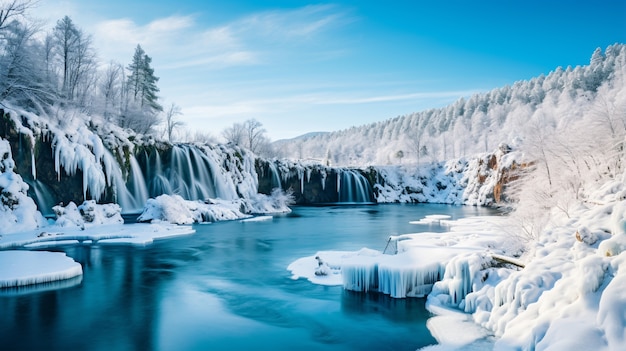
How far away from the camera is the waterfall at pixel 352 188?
54.6 meters

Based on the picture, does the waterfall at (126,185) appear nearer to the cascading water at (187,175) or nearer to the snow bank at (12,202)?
the cascading water at (187,175)

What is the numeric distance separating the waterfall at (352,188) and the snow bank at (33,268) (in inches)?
1710

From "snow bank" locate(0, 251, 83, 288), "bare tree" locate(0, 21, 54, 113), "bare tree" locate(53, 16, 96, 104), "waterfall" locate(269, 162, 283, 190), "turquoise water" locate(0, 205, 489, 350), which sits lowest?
"turquoise water" locate(0, 205, 489, 350)

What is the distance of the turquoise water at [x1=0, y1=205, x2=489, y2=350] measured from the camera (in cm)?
725

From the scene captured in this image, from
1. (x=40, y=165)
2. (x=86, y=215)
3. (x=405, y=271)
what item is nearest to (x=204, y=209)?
(x=86, y=215)

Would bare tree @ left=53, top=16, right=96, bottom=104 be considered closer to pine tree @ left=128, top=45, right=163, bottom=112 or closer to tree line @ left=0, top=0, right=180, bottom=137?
tree line @ left=0, top=0, right=180, bottom=137

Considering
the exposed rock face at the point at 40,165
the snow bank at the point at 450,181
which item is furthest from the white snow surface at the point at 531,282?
the snow bank at the point at 450,181

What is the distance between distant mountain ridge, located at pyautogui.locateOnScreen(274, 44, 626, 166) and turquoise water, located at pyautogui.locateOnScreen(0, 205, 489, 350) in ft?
208

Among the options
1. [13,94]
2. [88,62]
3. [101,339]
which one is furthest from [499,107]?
[101,339]

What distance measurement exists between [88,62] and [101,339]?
112ft

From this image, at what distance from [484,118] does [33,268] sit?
104 m

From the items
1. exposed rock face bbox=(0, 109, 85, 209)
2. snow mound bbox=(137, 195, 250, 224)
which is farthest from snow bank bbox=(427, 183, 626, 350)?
exposed rock face bbox=(0, 109, 85, 209)

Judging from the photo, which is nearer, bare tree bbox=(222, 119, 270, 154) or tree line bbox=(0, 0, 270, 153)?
tree line bbox=(0, 0, 270, 153)

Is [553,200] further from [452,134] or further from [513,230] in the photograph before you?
[452,134]
